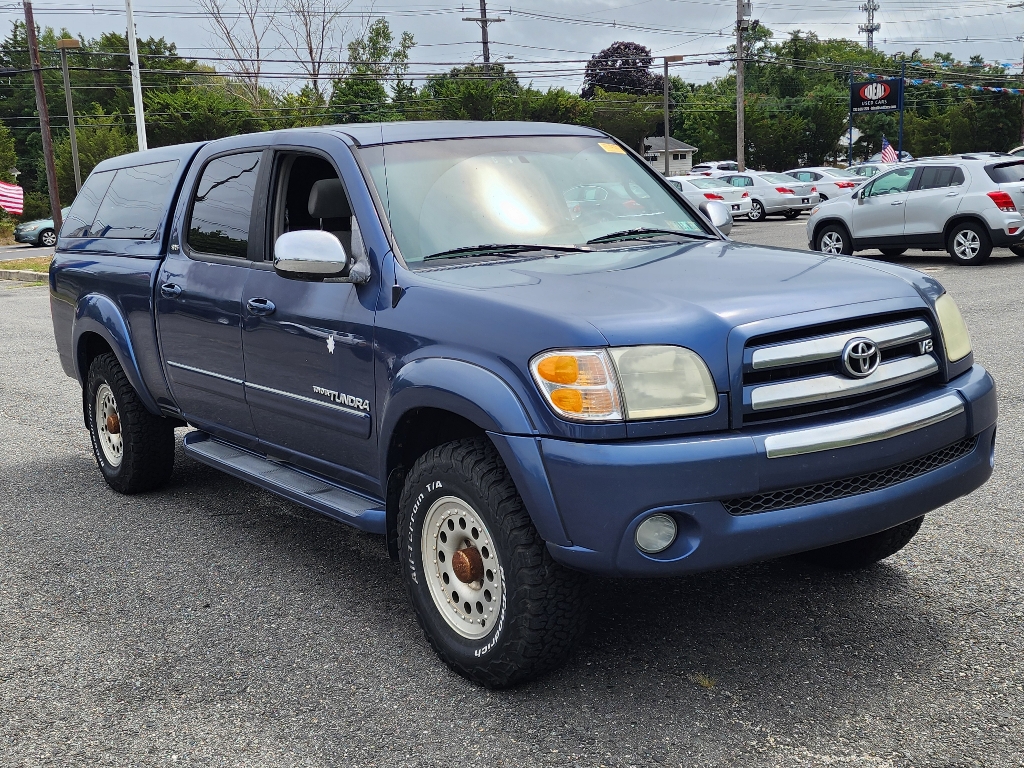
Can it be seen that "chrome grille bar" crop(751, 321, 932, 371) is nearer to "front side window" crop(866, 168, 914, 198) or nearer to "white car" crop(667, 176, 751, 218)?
"front side window" crop(866, 168, 914, 198)

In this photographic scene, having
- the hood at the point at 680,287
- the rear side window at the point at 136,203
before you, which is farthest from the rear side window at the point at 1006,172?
the rear side window at the point at 136,203

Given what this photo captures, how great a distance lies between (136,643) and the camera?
13.3ft

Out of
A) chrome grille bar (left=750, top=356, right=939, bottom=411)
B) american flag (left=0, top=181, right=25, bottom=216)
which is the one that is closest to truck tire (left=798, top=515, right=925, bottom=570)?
chrome grille bar (left=750, top=356, right=939, bottom=411)

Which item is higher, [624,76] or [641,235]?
[624,76]

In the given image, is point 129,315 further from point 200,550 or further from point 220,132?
point 220,132

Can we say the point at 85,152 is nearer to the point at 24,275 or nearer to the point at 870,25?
the point at 24,275

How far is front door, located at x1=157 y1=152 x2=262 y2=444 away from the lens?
4.82 m

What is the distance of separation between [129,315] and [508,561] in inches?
129

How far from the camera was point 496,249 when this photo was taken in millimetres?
4105

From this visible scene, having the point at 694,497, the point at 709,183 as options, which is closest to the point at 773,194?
the point at 709,183

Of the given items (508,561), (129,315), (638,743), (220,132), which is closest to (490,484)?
(508,561)

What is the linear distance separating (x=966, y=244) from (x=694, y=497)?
50.6 feet

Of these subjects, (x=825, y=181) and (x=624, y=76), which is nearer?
(x=825, y=181)

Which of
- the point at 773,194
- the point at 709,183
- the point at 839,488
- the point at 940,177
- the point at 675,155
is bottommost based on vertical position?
the point at 839,488
